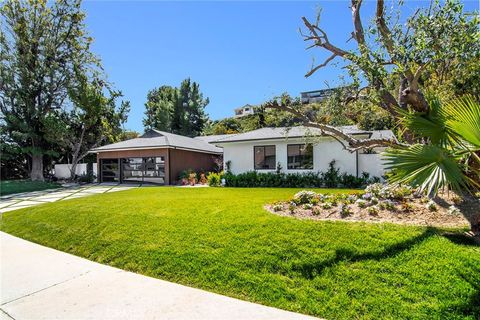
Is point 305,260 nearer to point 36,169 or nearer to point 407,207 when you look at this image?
point 407,207

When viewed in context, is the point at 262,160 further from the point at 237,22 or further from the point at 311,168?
the point at 237,22

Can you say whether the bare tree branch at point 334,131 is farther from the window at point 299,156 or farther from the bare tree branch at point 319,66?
the window at point 299,156

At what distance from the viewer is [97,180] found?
23.2 meters

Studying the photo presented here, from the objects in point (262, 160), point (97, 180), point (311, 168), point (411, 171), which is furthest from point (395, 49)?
point (97, 180)

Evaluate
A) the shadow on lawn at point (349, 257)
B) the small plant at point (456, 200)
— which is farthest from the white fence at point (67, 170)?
the small plant at point (456, 200)

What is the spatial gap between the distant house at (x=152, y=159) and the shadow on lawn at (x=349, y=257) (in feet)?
53.3

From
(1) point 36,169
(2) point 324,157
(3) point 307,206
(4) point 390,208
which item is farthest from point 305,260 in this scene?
(1) point 36,169

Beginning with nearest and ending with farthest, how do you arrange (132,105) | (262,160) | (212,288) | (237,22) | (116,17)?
1. (212,288)
2. (237,22)
3. (116,17)
4. (262,160)
5. (132,105)

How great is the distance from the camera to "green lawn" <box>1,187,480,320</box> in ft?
10.5

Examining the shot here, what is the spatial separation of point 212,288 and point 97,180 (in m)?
22.4

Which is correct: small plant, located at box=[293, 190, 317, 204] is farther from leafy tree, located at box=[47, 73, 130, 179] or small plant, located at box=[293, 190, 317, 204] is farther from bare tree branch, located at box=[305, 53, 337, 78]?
leafy tree, located at box=[47, 73, 130, 179]

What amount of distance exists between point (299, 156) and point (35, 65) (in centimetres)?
2379

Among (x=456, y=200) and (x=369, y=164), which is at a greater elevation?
(x=369, y=164)

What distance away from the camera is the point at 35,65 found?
23.9 m
